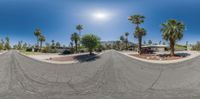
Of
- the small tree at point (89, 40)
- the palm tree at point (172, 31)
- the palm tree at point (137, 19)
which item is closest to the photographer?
the palm tree at point (172, 31)

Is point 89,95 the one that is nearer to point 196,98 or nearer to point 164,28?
point 196,98

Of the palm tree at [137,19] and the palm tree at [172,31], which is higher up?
the palm tree at [137,19]

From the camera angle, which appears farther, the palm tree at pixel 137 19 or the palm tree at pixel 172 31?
the palm tree at pixel 137 19

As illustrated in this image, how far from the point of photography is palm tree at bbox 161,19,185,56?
45.9 meters

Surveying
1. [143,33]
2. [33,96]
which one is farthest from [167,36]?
[33,96]

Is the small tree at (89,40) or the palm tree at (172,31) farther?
the small tree at (89,40)

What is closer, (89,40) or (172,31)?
(172,31)

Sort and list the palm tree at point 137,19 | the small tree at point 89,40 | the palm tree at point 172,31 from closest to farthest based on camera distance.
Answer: the palm tree at point 172,31, the small tree at point 89,40, the palm tree at point 137,19

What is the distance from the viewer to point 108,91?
898 centimetres

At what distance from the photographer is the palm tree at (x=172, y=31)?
151ft

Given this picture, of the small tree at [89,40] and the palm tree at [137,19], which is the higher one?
the palm tree at [137,19]

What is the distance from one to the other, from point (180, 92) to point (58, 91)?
5.90 meters

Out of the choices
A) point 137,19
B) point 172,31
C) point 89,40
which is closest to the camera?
point 172,31

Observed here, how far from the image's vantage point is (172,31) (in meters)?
46.1
